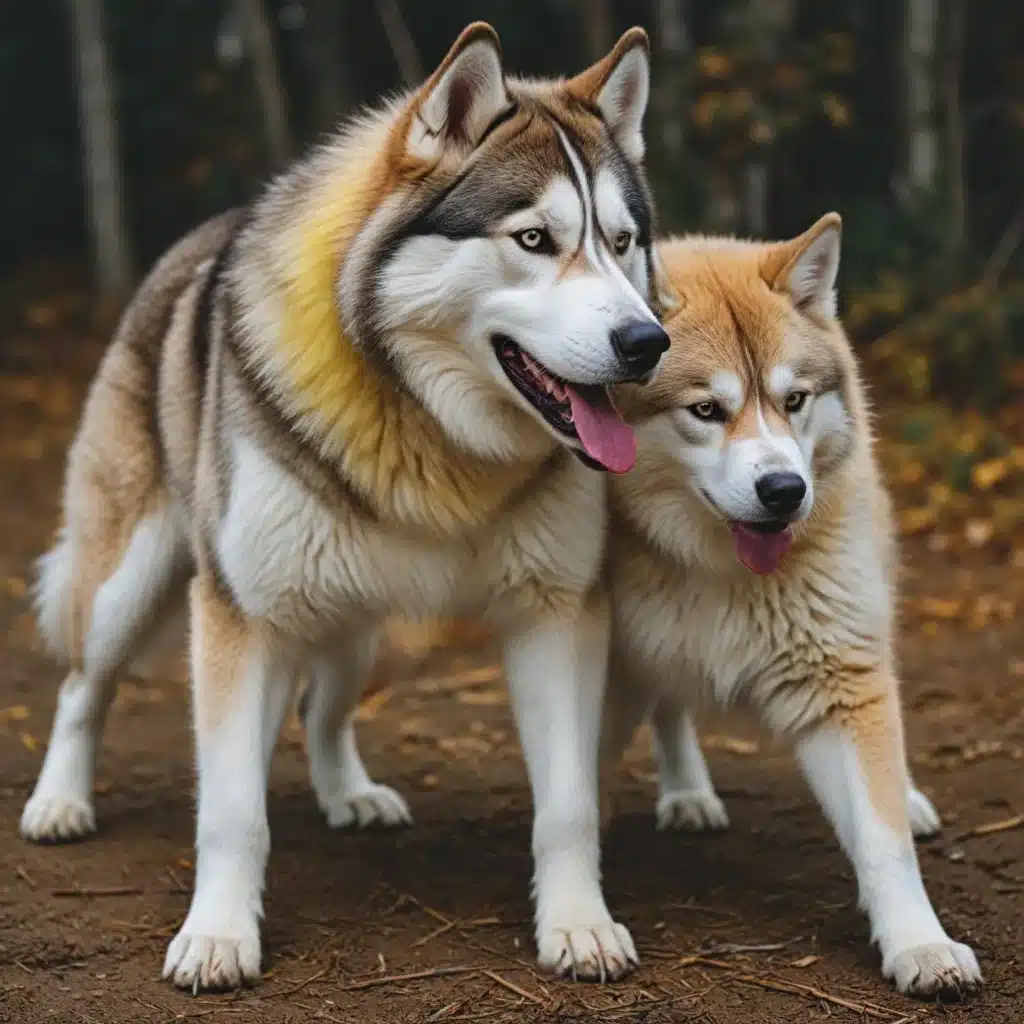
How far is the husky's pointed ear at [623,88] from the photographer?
144 inches

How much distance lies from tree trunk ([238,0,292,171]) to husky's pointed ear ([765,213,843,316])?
11581mm

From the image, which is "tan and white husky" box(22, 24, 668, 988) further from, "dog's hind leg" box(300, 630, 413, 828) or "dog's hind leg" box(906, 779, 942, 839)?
"dog's hind leg" box(906, 779, 942, 839)

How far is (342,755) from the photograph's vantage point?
4.76 m

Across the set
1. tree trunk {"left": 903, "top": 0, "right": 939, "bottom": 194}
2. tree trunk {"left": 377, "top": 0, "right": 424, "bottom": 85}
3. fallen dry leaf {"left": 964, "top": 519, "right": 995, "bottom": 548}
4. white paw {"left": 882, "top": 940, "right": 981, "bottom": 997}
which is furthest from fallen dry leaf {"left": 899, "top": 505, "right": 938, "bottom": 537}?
tree trunk {"left": 377, "top": 0, "right": 424, "bottom": 85}

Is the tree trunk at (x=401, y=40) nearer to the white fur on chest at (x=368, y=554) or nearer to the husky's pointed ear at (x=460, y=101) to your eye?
the husky's pointed ear at (x=460, y=101)

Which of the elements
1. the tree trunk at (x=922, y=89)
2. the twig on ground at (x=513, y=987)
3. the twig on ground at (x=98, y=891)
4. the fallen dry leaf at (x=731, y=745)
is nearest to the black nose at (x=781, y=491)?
the twig on ground at (x=513, y=987)

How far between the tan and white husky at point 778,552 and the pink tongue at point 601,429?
1.07ft

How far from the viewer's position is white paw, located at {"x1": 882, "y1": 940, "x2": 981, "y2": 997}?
10.8 ft

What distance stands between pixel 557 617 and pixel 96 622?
1580 mm

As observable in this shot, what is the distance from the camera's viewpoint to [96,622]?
4.48m

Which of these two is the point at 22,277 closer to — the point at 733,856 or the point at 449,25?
the point at 449,25

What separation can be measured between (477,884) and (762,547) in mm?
1313

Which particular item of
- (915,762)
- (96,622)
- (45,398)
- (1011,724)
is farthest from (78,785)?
(45,398)

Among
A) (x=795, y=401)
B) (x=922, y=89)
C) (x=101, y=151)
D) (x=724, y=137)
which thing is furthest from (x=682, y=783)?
(x=101, y=151)
